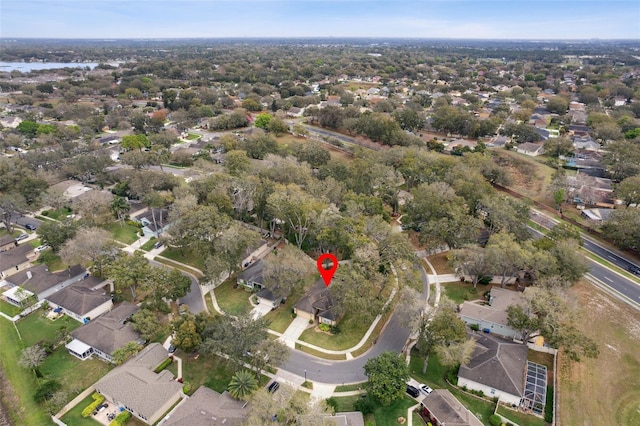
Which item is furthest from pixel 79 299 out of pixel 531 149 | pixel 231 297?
pixel 531 149

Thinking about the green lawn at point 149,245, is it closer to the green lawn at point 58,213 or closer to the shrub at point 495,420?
the green lawn at point 58,213

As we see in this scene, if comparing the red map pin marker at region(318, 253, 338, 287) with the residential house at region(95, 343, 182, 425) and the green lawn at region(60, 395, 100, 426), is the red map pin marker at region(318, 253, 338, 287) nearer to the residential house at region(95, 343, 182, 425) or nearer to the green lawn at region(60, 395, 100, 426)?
the residential house at region(95, 343, 182, 425)

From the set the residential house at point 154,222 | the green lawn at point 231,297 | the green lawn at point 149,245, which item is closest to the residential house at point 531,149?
the green lawn at point 231,297

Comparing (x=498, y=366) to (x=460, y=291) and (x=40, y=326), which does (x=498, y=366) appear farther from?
(x=40, y=326)

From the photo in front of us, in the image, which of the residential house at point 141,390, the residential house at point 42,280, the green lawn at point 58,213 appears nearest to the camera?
→ the residential house at point 141,390

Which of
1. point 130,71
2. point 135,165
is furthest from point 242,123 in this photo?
point 130,71

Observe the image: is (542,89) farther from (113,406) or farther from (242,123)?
(113,406)

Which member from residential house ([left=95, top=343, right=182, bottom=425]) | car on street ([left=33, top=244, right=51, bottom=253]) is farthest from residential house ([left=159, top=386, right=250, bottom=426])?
car on street ([left=33, top=244, right=51, bottom=253])
